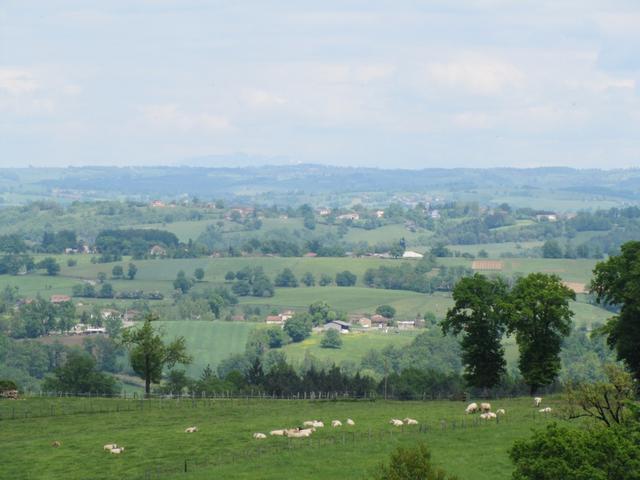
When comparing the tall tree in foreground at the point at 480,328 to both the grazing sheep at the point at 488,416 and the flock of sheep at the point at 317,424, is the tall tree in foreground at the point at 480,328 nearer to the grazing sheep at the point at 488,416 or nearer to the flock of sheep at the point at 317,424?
the flock of sheep at the point at 317,424

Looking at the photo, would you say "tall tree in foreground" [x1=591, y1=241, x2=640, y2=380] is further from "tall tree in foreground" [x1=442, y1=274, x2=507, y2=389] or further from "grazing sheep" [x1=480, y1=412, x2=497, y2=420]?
"grazing sheep" [x1=480, y1=412, x2=497, y2=420]

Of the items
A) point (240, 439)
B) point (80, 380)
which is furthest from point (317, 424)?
point (80, 380)

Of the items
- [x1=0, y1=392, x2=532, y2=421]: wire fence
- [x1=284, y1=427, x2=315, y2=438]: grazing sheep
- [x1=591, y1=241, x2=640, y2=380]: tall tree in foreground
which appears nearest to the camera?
[x1=284, y1=427, x2=315, y2=438]: grazing sheep

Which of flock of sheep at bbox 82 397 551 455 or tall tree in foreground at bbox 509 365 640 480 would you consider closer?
tall tree in foreground at bbox 509 365 640 480

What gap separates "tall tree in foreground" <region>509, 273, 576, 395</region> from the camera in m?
93.6

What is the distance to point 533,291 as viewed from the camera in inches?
3706

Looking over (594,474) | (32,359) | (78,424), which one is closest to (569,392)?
(594,474)

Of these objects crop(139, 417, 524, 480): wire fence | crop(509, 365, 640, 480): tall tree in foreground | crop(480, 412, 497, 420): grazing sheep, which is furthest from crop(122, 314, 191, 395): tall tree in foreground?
crop(509, 365, 640, 480): tall tree in foreground

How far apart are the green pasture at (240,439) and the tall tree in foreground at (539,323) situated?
4.54 metres

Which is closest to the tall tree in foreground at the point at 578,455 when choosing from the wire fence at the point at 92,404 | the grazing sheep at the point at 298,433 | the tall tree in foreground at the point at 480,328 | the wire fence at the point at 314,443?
the wire fence at the point at 314,443

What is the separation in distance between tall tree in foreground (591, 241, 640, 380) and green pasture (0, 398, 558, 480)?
8837mm

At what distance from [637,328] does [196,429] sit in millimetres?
34857

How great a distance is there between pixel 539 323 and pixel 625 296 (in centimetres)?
728

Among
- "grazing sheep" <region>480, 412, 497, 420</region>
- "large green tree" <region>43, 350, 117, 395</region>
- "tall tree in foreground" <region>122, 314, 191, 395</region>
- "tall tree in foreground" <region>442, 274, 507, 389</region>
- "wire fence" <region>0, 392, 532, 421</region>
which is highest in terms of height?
"tall tree in foreground" <region>442, 274, 507, 389</region>
